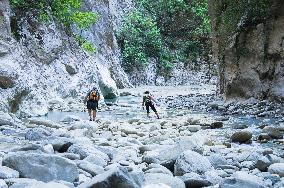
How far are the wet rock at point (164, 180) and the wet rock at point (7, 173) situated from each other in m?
1.18

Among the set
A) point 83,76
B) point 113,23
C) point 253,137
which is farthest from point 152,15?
point 253,137

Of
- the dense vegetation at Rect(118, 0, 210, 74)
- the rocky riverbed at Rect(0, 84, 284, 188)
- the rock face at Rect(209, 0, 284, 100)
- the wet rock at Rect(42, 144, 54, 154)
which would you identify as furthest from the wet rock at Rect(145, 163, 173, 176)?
the dense vegetation at Rect(118, 0, 210, 74)

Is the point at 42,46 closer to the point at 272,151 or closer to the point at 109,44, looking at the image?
the point at 272,151

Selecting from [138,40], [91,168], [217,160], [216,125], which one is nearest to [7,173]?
[91,168]

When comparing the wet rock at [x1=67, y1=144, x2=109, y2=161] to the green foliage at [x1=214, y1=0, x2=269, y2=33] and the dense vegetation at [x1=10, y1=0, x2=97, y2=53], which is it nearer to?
the green foliage at [x1=214, y1=0, x2=269, y2=33]

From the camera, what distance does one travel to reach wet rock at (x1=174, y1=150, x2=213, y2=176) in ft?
15.5

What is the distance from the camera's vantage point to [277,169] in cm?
473

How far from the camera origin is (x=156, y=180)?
4.09 meters

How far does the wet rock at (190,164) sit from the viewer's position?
15.5 feet

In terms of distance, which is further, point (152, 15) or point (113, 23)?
point (152, 15)

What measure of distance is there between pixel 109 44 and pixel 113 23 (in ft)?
15.5

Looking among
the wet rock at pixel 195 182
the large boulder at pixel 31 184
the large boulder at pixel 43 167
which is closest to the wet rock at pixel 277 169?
the wet rock at pixel 195 182

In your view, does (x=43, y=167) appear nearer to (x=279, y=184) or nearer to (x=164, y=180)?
(x=164, y=180)

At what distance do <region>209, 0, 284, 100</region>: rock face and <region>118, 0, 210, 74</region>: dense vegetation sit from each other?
2418cm
